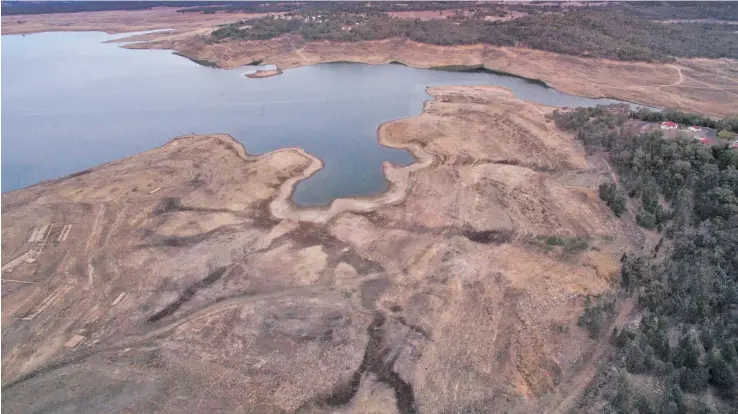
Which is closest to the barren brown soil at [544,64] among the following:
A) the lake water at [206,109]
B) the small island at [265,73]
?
the small island at [265,73]

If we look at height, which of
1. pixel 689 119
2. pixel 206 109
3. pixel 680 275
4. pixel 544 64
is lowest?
pixel 680 275

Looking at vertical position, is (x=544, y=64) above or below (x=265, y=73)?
below

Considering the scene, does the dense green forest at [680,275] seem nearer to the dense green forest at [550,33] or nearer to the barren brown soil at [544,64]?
the barren brown soil at [544,64]

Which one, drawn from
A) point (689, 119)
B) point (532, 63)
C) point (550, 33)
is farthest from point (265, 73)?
point (689, 119)

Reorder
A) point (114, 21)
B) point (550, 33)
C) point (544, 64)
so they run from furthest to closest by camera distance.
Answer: point (114, 21), point (550, 33), point (544, 64)

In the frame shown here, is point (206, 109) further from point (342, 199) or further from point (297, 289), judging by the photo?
point (297, 289)

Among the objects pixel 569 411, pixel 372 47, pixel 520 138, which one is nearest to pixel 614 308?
pixel 569 411

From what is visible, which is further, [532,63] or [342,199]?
[532,63]
